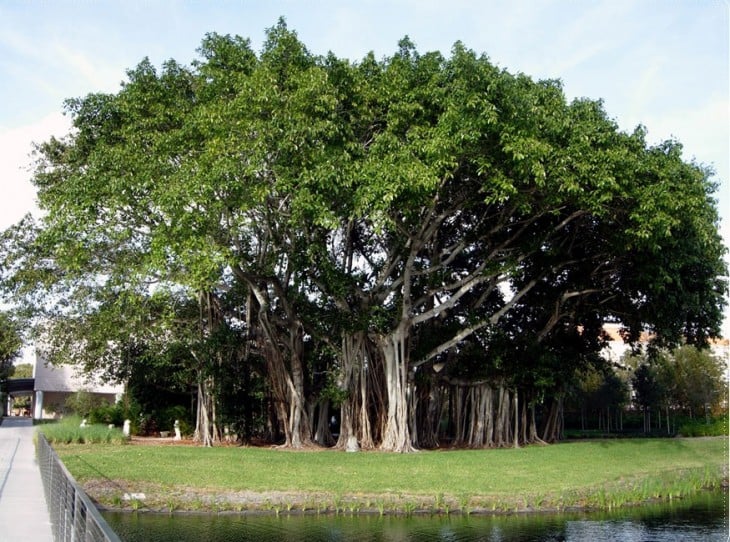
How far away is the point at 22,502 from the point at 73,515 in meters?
4.77

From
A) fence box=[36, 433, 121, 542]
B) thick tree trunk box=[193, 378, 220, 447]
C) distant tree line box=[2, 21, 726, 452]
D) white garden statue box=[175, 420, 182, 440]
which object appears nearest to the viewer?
fence box=[36, 433, 121, 542]

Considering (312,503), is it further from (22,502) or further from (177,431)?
(177,431)

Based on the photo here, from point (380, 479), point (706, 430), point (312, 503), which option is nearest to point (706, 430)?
point (706, 430)

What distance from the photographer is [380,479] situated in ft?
47.0

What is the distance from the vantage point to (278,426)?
25328mm

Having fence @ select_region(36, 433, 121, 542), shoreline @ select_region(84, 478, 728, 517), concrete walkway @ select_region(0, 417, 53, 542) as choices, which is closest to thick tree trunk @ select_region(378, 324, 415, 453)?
shoreline @ select_region(84, 478, 728, 517)

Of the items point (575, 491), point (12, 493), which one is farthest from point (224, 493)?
point (575, 491)

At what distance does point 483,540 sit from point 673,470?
858 centimetres

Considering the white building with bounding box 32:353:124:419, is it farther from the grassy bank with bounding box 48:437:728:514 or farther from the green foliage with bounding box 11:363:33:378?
the green foliage with bounding box 11:363:33:378

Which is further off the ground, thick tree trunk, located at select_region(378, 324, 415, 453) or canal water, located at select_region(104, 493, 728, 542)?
thick tree trunk, located at select_region(378, 324, 415, 453)

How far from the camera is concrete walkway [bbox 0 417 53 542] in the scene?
8.45m

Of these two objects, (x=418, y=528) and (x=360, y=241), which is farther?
(x=360, y=241)

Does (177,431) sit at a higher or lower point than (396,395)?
lower

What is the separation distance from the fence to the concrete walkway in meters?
0.21
